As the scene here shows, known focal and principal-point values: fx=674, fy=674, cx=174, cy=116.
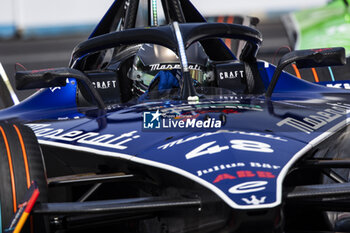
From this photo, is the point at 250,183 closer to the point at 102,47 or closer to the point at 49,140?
the point at 49,140

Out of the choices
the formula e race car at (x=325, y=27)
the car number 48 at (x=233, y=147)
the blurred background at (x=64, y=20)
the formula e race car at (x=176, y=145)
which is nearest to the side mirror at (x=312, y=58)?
the formula e race car at (x=176, y=145)

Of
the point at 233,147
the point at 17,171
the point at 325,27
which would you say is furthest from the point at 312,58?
the point at 325,27

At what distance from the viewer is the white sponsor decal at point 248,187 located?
228cm

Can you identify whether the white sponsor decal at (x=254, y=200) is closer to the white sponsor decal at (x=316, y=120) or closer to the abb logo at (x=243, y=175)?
the abb logo at (x=243, y=175)

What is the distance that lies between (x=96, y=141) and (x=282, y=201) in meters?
0.88

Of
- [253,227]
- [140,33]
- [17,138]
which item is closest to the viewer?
[253,227]

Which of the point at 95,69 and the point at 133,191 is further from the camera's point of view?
the point at 95,69

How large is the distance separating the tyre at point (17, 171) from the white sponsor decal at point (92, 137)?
19cm

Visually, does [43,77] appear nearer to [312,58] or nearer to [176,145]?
[176,145]

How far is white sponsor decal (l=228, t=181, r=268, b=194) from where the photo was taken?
2276mm

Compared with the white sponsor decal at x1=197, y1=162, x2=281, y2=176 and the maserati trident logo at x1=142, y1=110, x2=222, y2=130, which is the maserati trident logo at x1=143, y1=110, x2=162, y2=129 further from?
the white sponsor decal at x1=197, y1=162, x2=281, y2=176

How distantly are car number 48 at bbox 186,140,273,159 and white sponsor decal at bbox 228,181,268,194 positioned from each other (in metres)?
0.23

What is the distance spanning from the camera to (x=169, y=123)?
9.50 ft

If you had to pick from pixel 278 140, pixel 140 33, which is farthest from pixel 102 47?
pixel 278 140
